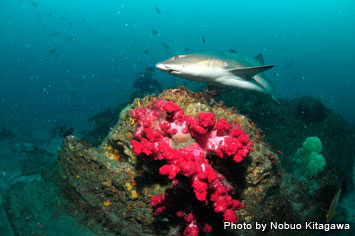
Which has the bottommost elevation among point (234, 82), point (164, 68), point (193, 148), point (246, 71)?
point (193, 148)

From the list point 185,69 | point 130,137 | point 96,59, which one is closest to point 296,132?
point 185,69

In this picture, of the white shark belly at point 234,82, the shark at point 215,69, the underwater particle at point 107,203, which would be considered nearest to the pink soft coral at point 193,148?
the shark at point 215,69

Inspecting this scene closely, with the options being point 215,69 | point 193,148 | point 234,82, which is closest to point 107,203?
point 193,148

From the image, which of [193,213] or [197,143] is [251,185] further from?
[197,143]

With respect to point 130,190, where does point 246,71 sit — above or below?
above

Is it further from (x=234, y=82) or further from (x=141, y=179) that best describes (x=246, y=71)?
(x=141, y=179)

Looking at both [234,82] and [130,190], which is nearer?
[130,190]

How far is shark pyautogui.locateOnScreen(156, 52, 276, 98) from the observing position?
344cm

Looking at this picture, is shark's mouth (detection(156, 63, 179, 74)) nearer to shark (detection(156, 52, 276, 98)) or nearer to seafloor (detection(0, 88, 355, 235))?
shark (detection(156, 52, 276, 98))

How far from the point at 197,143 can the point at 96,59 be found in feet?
587

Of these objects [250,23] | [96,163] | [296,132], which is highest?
[250,23]

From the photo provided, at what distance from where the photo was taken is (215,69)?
158 inches

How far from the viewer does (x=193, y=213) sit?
9.18ft

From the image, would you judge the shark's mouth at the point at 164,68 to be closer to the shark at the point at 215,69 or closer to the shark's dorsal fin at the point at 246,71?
the shark at the point at 215,69
